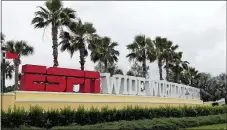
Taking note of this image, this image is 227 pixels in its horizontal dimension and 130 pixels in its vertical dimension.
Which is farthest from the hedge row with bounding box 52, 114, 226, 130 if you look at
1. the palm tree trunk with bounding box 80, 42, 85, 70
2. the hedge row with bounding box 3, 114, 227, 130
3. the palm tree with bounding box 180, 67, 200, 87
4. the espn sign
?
the palm tree with bounding box 180, 67, 200, 87

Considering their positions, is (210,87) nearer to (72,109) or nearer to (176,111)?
(176,111)

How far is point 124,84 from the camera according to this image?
27.4m

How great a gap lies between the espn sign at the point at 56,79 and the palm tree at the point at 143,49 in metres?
17.4

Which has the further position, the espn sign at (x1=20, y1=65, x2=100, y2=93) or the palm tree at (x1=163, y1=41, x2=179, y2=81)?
the palm tree at (x1=163, y1=41, x2=179, y2=81)

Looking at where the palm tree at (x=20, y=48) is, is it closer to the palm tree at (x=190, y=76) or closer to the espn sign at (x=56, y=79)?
the espn sign at (x=56, y=79)

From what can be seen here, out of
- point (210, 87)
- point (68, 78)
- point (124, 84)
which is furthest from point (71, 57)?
point (210, 87)

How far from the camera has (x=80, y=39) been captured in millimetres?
33406

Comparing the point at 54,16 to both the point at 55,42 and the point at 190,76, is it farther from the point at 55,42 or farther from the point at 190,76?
the point at 190,76

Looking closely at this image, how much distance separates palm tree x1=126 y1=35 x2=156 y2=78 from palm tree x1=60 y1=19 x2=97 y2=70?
914 cm

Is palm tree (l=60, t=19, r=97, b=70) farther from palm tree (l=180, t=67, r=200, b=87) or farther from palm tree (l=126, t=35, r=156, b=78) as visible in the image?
palm tree (l=180, t=67, r=200, b=87)

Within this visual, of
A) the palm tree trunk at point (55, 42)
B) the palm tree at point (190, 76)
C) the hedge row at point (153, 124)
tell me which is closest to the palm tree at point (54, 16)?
the palm tree trunk at point (55, 42)

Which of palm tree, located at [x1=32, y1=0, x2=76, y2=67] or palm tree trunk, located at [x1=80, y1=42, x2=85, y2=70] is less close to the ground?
palm tree, located at [x1=32, y1=0, x2=76, y2=67]

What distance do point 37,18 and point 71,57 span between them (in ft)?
18.2

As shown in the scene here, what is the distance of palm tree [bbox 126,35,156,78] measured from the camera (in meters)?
41.7
